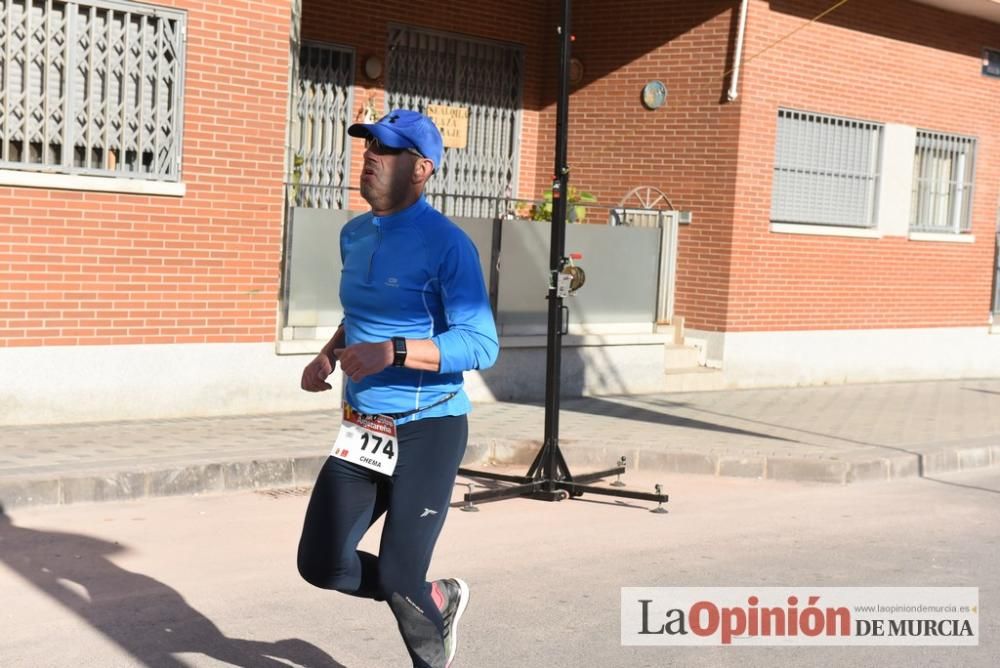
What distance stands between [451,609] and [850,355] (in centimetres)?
1264

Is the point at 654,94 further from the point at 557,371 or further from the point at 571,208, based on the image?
the point at 557,371

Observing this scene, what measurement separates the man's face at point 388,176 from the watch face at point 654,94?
11.4 metres

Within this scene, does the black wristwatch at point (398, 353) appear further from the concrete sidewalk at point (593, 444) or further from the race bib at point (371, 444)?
the concrete sidewalk at point (593, 444)

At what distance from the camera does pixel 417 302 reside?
446cm

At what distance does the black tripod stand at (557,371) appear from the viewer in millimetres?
8711

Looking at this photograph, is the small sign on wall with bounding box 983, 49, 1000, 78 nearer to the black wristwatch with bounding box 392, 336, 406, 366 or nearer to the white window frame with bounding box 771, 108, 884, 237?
the white window frame with bounding box 771, 108, 884, 237

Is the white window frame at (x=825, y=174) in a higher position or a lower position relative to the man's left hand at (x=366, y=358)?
higher

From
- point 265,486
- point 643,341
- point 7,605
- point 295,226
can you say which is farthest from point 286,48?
point 7,605

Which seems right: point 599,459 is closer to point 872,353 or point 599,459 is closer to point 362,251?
point 362,251

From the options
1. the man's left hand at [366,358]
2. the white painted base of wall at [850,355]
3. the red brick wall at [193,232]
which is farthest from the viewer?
the white painted base of wall at [850,355]

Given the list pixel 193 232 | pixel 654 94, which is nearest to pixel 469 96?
pixel 654 94

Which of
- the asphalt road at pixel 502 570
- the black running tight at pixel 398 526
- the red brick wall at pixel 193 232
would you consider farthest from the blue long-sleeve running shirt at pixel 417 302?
the red brick wall at pixel 193 232

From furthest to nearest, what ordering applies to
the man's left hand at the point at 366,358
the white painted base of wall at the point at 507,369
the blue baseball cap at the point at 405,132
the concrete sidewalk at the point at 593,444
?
the white painted base of wall at the point at 507,369
the concrete sidewalk at the point at 593,444
the blue baseball cap at the point at 405,132
the man's left hand at the point at 366,358

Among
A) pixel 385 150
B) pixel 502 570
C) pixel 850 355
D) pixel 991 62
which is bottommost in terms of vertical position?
pixel 502 570
